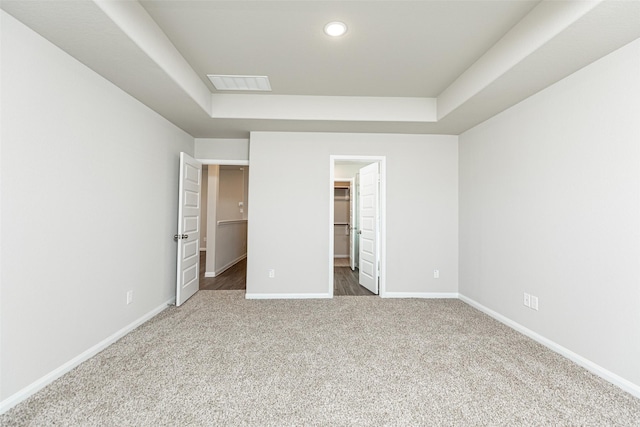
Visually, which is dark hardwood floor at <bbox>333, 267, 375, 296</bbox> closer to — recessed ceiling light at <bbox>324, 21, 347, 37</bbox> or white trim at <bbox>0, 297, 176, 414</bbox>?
white trim at <bbox>0, 297, 176, 414</bbox>

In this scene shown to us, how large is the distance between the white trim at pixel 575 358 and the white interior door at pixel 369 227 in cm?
160

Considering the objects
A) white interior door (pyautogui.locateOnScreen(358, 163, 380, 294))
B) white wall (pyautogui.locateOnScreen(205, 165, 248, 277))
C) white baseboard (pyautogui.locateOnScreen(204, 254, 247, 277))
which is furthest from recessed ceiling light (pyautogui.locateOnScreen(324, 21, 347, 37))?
white baseboard (pyautogui.locateOnScreen(204, 254, 247, 277))

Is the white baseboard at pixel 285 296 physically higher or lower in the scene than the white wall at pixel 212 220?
lower

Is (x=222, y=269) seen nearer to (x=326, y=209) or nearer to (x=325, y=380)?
(x=326, y=209)

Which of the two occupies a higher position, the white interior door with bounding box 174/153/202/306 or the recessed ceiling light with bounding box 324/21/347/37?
the recessed ceiling light with bounding box 324/21/347/37

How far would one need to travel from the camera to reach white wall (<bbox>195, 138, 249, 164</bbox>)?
14.4 feet

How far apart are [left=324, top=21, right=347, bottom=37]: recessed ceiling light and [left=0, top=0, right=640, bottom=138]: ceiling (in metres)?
0.05

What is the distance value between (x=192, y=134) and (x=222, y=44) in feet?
6.69

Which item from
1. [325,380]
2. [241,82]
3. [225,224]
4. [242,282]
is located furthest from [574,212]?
[225,224]

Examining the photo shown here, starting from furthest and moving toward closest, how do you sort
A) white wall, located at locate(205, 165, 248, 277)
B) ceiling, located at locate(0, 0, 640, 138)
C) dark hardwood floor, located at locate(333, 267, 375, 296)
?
1. white wall, located at locate(205, 165, 248, 277)
2. dark hardwood floor, located at locate(333, 267, 375, 296)
3. ceiling, located at locate(0, 0, 640, 138)

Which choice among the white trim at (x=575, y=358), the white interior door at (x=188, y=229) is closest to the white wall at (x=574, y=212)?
the white trim at (x=575, y=358)

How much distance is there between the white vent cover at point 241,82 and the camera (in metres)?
3.04

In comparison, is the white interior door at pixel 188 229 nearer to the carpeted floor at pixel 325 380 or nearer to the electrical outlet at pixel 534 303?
the carpeted floor at pixel 325 380

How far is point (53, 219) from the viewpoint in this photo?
6.53 ft
